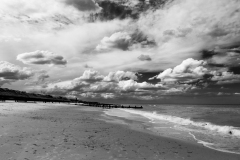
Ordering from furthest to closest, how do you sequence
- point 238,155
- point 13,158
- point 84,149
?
point 238,155, point 84,149, point 13,158

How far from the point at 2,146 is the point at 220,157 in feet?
38.1

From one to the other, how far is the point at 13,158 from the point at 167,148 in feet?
27.3

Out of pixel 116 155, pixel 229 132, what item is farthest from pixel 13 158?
pixel 229 132

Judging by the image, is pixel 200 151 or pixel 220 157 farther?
pixel 200 151

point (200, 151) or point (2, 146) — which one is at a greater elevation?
point (2, 146)

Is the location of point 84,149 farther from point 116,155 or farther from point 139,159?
point 139,159

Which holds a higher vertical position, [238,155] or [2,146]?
[2,146]

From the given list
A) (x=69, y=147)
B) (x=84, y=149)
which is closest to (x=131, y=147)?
(x=84, y=149)

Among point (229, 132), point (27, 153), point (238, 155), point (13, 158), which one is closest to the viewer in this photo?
point (13, 158)

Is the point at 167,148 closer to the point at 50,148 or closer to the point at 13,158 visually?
the point at 50,148

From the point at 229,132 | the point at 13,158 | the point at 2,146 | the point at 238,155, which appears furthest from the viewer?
the point at 229,132

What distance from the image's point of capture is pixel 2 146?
863 centimetres

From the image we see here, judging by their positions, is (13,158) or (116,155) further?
(116,155)

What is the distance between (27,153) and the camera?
8023 millimetres
